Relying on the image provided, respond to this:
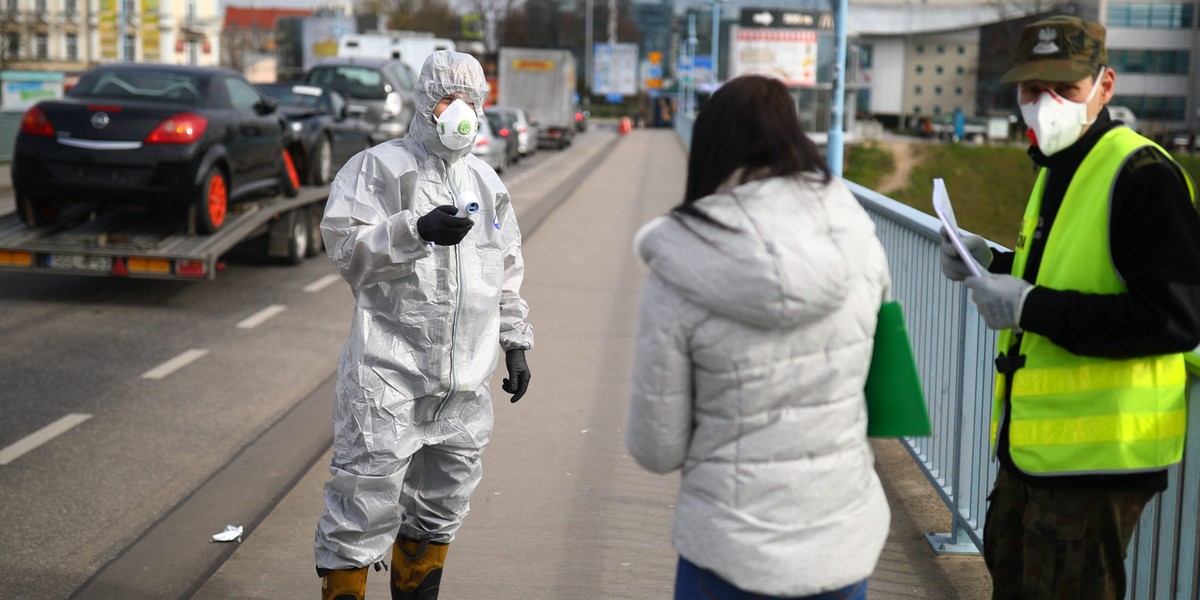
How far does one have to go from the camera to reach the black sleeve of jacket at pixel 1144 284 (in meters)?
2.64

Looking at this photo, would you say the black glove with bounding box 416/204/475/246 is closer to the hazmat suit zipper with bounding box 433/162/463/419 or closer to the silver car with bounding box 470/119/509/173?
the hazmat suit zipper with bounding box 433/162/463/419

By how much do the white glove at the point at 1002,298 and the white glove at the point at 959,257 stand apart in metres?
0.31

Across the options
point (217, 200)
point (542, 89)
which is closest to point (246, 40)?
point (542, 89)

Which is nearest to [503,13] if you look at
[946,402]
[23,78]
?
[23,78]

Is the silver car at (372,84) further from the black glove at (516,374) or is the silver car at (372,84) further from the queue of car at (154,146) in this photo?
the black glove at (516,374)

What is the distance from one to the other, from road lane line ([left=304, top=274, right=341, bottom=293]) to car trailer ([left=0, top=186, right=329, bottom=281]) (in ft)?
2.43

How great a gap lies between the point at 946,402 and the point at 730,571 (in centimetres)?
322

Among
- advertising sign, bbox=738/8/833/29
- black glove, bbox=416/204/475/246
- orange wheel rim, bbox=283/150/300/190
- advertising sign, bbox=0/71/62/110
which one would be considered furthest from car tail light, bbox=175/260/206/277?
advertising sign, bbox=738/8/833/29

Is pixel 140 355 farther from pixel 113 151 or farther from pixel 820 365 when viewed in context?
pixel 820 365

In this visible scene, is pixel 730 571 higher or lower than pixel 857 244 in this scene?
lower

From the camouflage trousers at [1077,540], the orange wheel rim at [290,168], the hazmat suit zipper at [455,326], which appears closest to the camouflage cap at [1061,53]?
the camouflage trousers at [1077,540]

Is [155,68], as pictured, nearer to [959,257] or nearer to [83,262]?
[83,262]

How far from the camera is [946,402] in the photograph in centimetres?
548

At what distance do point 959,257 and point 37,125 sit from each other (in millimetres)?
9625
